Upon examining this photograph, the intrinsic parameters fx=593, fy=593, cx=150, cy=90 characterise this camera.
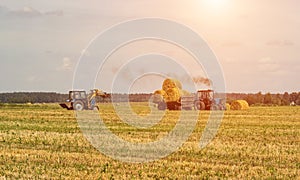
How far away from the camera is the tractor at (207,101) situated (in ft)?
136

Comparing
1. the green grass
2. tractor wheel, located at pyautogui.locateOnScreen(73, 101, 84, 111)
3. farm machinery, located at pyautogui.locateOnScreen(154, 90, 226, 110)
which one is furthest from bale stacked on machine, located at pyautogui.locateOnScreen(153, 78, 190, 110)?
the green grass

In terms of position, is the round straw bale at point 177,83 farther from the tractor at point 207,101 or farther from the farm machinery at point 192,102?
the tractor at point 207,101

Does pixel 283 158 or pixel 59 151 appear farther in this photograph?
pixel 59 151

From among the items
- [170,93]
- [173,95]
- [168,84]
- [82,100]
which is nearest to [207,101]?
[173,95]

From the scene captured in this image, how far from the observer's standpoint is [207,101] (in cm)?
4191

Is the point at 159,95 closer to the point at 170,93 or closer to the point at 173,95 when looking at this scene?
the point at 170,93

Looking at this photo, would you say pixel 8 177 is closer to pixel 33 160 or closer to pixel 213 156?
pixel 33 160

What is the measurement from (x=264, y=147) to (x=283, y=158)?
2306 mm

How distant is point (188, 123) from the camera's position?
28.2 m

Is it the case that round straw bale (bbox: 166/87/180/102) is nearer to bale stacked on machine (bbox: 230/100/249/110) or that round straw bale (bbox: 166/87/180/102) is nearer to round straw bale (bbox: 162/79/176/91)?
round straw bale (bbox: 162/79/176/91)

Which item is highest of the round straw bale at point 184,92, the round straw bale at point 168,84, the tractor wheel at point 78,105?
the round straw bale at point 168,84

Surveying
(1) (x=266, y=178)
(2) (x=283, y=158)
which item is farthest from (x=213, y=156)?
(1) (x=266, y=178)

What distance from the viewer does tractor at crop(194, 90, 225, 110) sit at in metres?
41.5

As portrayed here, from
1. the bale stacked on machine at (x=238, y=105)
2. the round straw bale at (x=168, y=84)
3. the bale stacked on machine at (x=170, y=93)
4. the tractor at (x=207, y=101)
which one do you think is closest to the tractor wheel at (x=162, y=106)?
the bale stacked on machine at (x=170, y=93)
